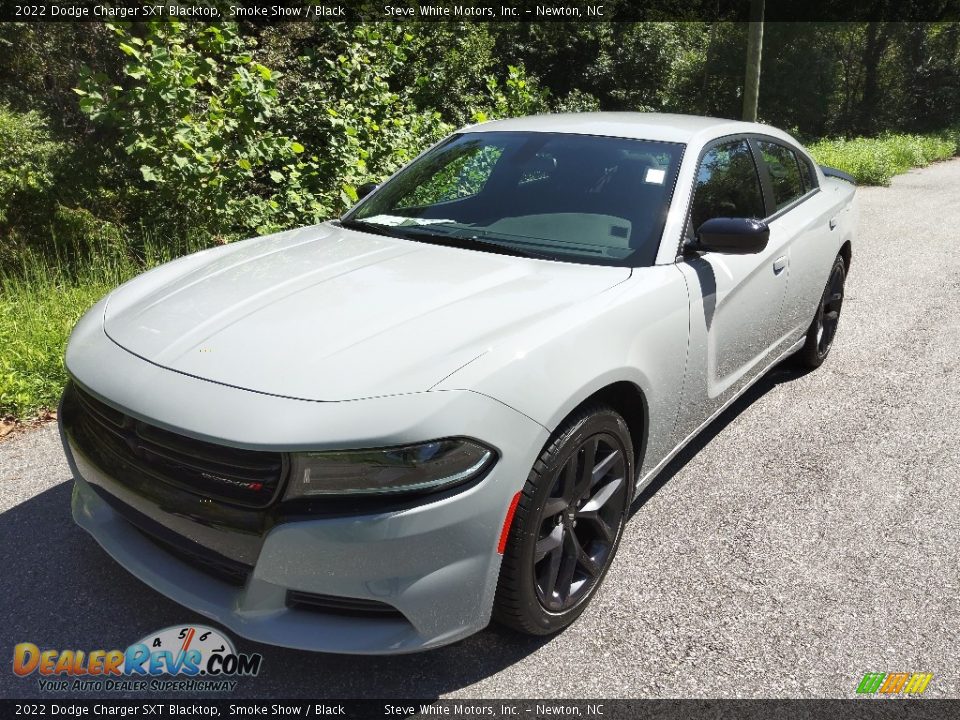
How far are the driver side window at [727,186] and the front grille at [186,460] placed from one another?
1986 mm

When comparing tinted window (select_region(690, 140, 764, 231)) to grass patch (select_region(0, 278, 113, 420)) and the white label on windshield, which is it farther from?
grass patch (select_region(0, 278, 113, 420))

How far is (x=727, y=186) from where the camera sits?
355 centimetres

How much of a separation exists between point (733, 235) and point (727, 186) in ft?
2.30

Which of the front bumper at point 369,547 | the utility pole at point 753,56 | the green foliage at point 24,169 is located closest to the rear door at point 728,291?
the front bumper at point 369,547

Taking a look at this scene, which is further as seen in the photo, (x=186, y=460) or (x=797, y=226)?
(x=797, y=226)

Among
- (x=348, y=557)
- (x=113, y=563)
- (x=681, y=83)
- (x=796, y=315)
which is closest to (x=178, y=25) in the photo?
(x=113, y=563)

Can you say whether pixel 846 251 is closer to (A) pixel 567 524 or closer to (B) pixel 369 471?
(A) pixel 567 524

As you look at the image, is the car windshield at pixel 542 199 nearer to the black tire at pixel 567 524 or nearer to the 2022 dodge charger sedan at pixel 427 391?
the 2022 dodge charger sedan at pixel 427 391

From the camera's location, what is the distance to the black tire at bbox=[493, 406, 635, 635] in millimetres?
2244

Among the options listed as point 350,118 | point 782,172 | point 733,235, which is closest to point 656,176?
point 733,235

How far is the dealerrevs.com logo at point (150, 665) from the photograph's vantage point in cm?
233

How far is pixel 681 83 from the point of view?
2469cm

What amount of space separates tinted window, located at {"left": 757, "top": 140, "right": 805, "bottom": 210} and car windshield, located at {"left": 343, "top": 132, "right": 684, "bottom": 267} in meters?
0.97

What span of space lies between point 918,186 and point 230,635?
15986 millimetres
